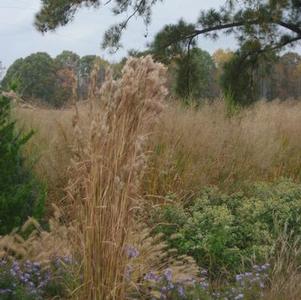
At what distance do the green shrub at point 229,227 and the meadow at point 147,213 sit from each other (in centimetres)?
1

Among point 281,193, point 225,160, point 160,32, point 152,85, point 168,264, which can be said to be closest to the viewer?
point 152,85

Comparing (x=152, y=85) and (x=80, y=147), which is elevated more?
(x=152, y=85)

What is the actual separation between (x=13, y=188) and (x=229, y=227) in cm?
186

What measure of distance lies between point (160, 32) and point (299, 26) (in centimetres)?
346

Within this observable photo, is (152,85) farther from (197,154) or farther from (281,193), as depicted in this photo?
(197,154)

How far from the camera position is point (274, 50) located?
15742mm

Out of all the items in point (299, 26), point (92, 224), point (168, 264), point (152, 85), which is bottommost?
point (168, 264)

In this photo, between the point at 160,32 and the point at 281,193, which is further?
the point at 160,32

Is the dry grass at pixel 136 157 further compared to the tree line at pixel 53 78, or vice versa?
the tree line at pixel 53 78

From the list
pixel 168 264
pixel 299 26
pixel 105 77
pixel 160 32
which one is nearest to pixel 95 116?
pixel 105 77

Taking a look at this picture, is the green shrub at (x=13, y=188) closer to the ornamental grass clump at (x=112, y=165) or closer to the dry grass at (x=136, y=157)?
the dry grass at (x=136, y=157)

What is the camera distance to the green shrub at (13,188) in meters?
4.96

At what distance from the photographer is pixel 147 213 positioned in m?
5.72

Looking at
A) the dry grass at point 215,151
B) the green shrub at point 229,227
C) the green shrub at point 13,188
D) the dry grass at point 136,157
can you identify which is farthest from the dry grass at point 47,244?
the dry grass at point 215,151
